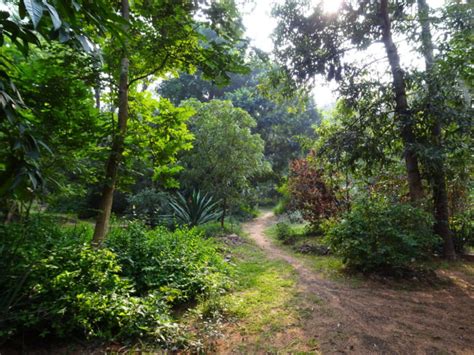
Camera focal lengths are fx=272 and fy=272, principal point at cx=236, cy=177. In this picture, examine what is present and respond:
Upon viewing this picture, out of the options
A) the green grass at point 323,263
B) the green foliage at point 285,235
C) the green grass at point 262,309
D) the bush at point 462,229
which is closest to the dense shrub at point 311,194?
the green foliage at point 285,235

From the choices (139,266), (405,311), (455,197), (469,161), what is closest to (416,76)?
(469,161)

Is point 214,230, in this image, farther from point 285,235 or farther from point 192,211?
point 285,235

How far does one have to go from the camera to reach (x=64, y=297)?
2342 mm

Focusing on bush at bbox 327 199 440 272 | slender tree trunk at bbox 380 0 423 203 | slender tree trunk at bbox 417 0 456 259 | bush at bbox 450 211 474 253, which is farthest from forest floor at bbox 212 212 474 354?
slender tree trunk at bbox 380 0 423 203

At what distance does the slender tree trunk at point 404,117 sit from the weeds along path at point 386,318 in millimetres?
2057

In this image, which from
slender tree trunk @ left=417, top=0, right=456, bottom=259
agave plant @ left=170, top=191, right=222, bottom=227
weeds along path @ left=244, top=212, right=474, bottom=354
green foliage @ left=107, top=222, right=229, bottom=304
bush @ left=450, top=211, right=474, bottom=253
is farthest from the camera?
agave plant @ left=170, top=191, right=222, bottom=227

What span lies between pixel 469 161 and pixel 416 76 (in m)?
1.92

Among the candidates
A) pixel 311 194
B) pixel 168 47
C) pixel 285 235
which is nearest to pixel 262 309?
pixel 168 47

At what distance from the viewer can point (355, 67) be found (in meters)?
6.39

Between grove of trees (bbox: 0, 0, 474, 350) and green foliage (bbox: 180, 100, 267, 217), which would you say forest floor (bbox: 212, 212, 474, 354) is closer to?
grove of trees (bbox: 0, 0, 474, 350)

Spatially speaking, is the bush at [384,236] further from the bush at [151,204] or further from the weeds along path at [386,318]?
the bush at [151,204]

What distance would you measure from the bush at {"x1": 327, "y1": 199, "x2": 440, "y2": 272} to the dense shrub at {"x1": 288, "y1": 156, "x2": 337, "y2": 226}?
9.98 feet

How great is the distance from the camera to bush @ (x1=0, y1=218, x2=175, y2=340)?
2258mm

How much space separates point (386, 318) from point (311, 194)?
17.4ft
